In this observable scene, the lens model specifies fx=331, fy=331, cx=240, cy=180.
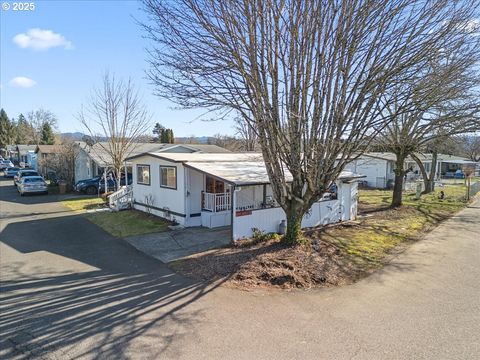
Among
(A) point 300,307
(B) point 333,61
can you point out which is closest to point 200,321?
(A) point 300,307

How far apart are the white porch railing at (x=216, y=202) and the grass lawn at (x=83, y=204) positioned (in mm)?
8732

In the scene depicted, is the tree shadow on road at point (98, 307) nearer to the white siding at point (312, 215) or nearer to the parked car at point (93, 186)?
the white siding at point (312, 215)

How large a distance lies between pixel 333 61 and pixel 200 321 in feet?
21.3

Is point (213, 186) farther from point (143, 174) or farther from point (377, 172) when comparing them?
point (377, 172)

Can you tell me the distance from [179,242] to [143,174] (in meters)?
6.66

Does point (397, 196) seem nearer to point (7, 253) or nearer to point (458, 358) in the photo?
point (458, 358)

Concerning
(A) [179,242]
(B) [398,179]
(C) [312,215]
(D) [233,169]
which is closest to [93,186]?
(D) [233,169]

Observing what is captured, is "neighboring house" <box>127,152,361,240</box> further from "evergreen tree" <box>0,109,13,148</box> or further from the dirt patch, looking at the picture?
"evergreen tree" <box>0,109,13,148</box>

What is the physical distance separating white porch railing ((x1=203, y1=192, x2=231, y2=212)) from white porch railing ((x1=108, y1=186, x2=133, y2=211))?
6.02 meters

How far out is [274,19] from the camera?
7.99 meters

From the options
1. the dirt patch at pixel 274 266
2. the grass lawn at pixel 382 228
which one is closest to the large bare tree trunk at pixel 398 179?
the grass lawn at pixel 382 228

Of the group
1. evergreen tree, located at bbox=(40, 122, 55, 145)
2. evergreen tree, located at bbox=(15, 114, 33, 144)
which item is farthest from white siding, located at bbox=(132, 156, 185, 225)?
evergreen tree, located at bbox=(15, 114, 33, 144)

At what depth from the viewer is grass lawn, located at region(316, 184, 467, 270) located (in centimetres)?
1018

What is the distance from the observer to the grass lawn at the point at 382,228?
10.2m
